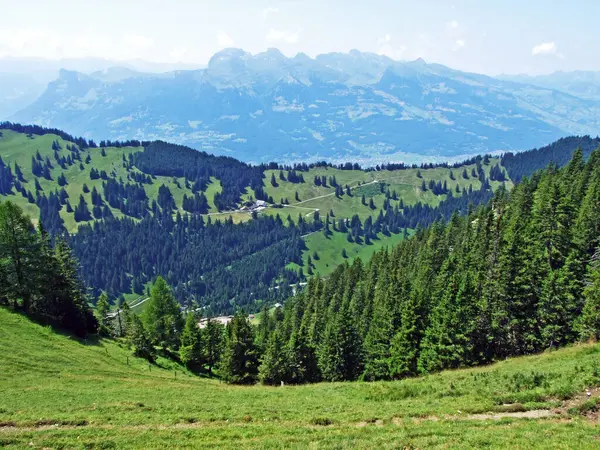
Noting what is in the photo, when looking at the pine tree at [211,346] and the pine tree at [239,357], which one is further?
the pine tree at [211,346]

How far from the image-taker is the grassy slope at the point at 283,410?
82.9 ft

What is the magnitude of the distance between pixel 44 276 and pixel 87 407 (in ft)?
140

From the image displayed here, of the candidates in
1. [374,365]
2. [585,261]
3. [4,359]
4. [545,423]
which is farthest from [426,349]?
[4,359]

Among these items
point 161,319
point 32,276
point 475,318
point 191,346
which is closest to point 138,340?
point 191,346

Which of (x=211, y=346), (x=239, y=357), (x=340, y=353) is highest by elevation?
(x=340, y=353)

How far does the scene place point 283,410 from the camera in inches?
1363

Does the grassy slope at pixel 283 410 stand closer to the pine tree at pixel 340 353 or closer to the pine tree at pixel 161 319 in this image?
the pine tree at pixel 340 353

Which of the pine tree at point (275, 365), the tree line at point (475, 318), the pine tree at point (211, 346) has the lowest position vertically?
the pine tree at point (211, 346)

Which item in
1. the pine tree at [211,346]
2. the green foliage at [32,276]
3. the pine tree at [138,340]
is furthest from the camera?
the pine tree at [211,346]

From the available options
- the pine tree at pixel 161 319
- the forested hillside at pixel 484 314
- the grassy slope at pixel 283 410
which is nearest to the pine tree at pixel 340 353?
the forested hillside at pixel 484 314

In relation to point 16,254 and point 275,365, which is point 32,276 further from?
point 275,365

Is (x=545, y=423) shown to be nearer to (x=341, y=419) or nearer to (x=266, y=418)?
(x=341, y=419)

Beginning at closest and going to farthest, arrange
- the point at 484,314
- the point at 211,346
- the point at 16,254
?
1. the point at 484,314
2. the point at 16,254
3. the point at 211,346

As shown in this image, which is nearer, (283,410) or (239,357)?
(283,410)
